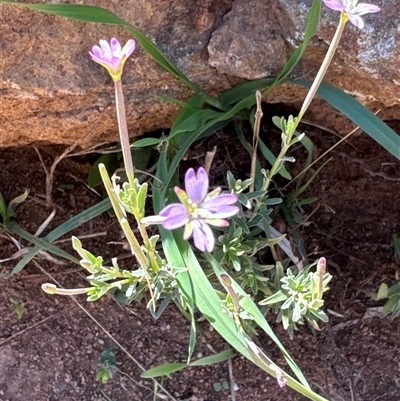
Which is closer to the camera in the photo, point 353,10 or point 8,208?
point 353,10

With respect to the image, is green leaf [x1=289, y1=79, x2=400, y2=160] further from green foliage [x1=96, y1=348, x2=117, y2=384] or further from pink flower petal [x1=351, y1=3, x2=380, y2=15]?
green foliage [x1=96, y1=348, x2=117, y2=384]

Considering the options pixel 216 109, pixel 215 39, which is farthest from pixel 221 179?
pixel 215 39

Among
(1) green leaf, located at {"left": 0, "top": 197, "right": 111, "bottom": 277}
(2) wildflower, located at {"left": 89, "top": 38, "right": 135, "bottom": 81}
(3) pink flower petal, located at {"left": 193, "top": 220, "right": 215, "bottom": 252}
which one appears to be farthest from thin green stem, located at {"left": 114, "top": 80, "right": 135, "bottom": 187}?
(1) green leaf, located at {"left": 0, "top": 197, "right": 111, "bottom": 277}

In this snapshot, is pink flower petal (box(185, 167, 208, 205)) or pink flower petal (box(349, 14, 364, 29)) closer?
pink flower petal (box(185, 167, 208, 205))

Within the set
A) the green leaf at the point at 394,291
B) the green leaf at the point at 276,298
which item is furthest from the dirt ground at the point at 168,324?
the green leaf at the point at 276,298

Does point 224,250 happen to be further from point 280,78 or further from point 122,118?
point 122,118

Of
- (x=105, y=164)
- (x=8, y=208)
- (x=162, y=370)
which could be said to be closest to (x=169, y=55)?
(x=105, y=164)

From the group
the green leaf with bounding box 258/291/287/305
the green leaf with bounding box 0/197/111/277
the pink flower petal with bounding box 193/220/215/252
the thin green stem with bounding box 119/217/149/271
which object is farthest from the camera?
the green leaf with bounding box 0/197/111/277
